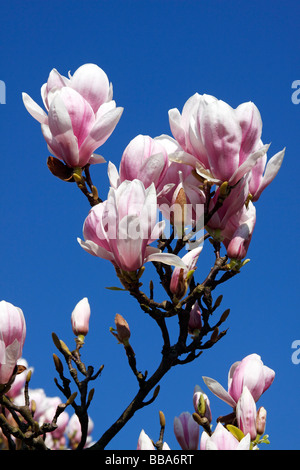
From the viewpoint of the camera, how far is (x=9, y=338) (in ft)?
7.02

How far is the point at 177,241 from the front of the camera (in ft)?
6.95

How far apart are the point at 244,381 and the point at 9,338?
Answer: 3.09ft

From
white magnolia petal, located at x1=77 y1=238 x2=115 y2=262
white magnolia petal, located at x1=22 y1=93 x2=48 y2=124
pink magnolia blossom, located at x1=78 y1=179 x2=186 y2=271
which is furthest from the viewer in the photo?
white magnolia petal, located at x1=22 y1=93 x2=48 y2=124

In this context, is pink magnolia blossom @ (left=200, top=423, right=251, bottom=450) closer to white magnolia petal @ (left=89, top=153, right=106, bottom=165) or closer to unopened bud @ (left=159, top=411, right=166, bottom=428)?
unopened bud @ (left=159, top=411, right=166, bottom=428)

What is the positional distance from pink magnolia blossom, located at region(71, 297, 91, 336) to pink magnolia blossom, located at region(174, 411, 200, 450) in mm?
580

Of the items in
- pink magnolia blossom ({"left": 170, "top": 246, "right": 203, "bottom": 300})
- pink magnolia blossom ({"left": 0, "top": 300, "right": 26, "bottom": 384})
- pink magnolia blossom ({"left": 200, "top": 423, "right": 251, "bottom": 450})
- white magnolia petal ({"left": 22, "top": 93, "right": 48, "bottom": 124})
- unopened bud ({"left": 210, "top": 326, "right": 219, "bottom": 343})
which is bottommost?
pink magnolia blossom ({"left": 200, "top": 423, "right": 251, "bottom": 450})

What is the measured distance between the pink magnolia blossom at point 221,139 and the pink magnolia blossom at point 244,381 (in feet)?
2.49

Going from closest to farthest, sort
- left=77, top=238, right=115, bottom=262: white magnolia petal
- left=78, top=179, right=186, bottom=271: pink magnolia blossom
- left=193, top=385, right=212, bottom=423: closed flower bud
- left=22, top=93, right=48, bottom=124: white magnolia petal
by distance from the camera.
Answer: left=78, top=179, right=186, bottom=271: pink magnolia blossom
left=77, top=238, right=115, bottom=262: white magnolia petal
left=22, top=93, right=48, bottom=124: white magnolia petal
left=193, top=385, right=212, bottom=423: closed flower bud

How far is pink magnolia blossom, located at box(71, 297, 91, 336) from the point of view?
8.14ft

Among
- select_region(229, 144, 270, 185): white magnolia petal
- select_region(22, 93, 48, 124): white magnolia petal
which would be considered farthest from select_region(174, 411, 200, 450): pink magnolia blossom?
select_region(22, 93, 48, 124): white magnolia petal

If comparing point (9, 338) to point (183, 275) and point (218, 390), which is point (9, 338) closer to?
point (183, 275)

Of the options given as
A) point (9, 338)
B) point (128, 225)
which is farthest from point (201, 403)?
point (128, 225)

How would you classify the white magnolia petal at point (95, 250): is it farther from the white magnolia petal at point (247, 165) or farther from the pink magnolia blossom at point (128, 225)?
the white magnolia petal at point (247, 165)
